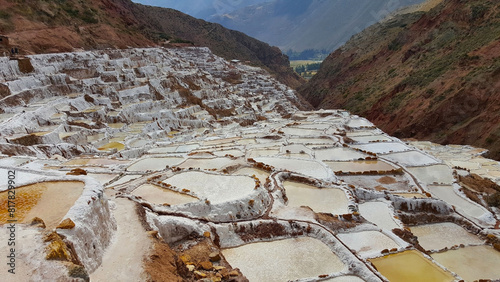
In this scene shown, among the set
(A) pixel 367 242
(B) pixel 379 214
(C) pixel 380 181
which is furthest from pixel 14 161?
(C) pixel 380 181

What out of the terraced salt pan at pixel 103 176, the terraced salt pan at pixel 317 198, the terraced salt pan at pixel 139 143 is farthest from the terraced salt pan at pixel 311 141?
the terraced salt pan at pixel 103 176

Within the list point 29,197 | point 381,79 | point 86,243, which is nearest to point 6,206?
point 29,197

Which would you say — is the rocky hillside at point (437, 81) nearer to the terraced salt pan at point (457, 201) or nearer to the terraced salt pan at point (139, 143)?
the terraced salt pan at point (457, 201)

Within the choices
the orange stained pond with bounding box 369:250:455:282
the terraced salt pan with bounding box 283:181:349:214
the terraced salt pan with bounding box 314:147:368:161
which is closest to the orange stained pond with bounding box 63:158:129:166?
the terraced salt pan with bounding box 283:181:349:214

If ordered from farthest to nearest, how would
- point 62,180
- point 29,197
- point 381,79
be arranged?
1. point 381,79
2. point 62,180
3. point 29,197

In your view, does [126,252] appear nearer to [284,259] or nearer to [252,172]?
[284,259]

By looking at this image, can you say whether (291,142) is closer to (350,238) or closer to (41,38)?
(350,238)

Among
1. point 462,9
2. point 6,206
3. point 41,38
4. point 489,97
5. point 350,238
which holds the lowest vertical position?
point 350,238
